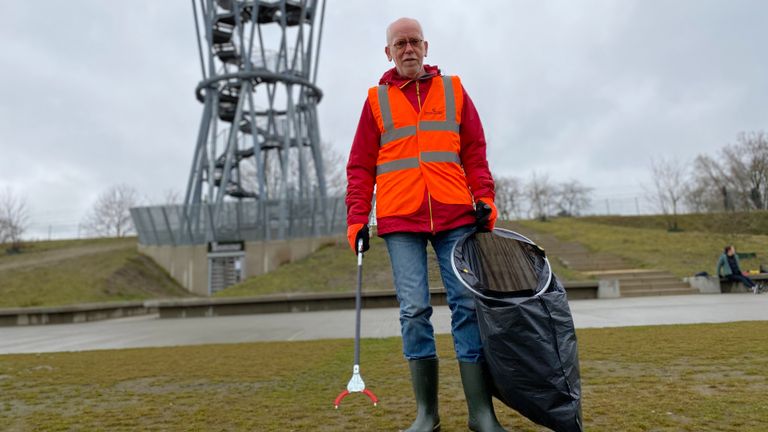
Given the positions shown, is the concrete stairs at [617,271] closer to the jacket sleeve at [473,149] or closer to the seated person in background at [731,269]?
the seated person in background at [731,269]

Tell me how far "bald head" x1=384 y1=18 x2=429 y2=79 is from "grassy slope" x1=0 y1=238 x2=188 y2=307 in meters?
17.6

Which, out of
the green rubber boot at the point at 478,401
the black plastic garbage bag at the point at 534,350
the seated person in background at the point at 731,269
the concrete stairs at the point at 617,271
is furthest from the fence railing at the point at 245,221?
the black plastic garbage bag at the point at 534,350

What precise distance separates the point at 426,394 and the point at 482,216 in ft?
3.02

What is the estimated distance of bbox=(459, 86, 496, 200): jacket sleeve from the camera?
105 inches

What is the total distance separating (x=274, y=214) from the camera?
22000mm

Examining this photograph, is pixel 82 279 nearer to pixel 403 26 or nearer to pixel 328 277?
pixel 328 277

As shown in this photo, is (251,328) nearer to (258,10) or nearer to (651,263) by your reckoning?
(651,263)

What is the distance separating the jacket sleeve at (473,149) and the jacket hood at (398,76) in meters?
0.20

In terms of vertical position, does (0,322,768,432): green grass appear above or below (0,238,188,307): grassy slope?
below

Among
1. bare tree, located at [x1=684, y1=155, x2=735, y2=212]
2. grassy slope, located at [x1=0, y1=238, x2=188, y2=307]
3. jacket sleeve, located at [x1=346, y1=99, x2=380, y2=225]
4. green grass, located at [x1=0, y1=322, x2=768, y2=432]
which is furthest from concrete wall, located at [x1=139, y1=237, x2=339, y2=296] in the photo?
bare tree, located at [x1=684, y1=155, x2=735, y2=212]

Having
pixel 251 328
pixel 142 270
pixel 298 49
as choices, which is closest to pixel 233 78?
pixel 298 49

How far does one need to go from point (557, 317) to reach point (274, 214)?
20.8 meters

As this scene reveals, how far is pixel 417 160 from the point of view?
254 cm

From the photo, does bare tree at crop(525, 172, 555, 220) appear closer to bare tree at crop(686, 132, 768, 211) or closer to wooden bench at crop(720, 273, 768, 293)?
bare tree at crop(686, 132, 768, 211)
